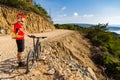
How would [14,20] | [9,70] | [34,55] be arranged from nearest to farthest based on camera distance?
[9,70]
[34,55]
[14,20]

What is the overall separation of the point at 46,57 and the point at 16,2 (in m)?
25.0

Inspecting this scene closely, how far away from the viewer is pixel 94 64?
2366 centimetres

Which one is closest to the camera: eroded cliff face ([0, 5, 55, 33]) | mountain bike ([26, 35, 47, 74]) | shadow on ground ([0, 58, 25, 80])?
shadow on ground ([0, 58, 25, 80])

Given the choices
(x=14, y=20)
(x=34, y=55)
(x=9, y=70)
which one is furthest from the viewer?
(x=14, y=20)

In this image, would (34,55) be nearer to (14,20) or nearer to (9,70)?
(9,70)

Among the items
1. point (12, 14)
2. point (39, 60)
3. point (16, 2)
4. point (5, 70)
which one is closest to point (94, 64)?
point (39, 60)

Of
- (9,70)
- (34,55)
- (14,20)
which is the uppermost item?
(14,20)

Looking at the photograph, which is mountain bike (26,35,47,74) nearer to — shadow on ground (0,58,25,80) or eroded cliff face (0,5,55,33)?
shadow on ground (0,58,25,80)

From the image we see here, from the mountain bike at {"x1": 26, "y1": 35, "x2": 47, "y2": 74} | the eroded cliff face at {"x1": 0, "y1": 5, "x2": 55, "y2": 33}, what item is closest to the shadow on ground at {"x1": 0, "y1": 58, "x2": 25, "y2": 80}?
the mountain bike at {"x1": 26, "y1": 35, "x2": 47, "y2": 74}

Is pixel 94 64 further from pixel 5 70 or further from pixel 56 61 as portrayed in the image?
pixel 5 70

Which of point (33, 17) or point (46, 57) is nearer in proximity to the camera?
point (46, 57)

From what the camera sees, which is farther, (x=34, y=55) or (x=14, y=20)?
(x=14, y=20)

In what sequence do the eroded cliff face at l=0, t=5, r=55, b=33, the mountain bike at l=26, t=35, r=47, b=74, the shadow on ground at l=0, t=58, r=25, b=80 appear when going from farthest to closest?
the eroded cliff face at l=0, t=5, r=55, b=33
the mountain bike at l=26, t=35, r=47, b=74
the shadow on ground at l=0, t=58, r=25, b=80

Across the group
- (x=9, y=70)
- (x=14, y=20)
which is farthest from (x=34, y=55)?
(x=14, y=20)
